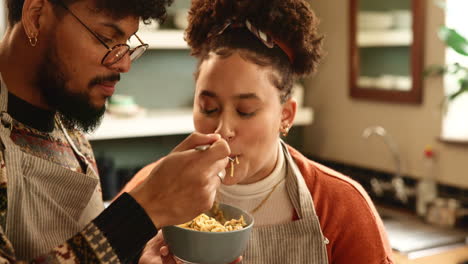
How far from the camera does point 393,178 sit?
3.70m

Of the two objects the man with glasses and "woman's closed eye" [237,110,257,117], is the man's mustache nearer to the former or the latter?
the man with glasses

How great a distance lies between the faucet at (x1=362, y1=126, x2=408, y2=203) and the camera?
11.6 ft

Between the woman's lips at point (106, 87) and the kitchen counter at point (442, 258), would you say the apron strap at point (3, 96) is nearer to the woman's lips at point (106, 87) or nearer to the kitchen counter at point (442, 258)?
the woman's lips at point (106, 87)

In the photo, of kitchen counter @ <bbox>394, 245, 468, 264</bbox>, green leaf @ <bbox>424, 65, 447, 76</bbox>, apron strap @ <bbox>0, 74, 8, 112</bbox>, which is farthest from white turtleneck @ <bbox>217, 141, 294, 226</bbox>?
green leaf @ <bbox>424, 65, 447, 76</bbox>

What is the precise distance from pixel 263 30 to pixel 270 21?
0.04 metres

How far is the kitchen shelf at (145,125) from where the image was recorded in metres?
3.47

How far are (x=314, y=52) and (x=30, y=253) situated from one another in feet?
3.30

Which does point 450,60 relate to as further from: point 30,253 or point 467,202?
point 30,253

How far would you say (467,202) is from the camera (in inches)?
128

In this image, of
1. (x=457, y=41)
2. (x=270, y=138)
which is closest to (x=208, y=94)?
(x=270, y=138)

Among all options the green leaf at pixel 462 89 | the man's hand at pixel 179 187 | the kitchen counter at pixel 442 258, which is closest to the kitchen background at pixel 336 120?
the kitchen counter at pixel 442 258

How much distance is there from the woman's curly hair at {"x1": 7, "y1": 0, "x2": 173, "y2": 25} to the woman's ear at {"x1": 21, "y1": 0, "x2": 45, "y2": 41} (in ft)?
0.11

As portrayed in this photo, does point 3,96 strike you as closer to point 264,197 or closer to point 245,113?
point 245,113

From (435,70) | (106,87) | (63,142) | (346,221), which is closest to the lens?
(106,87)
